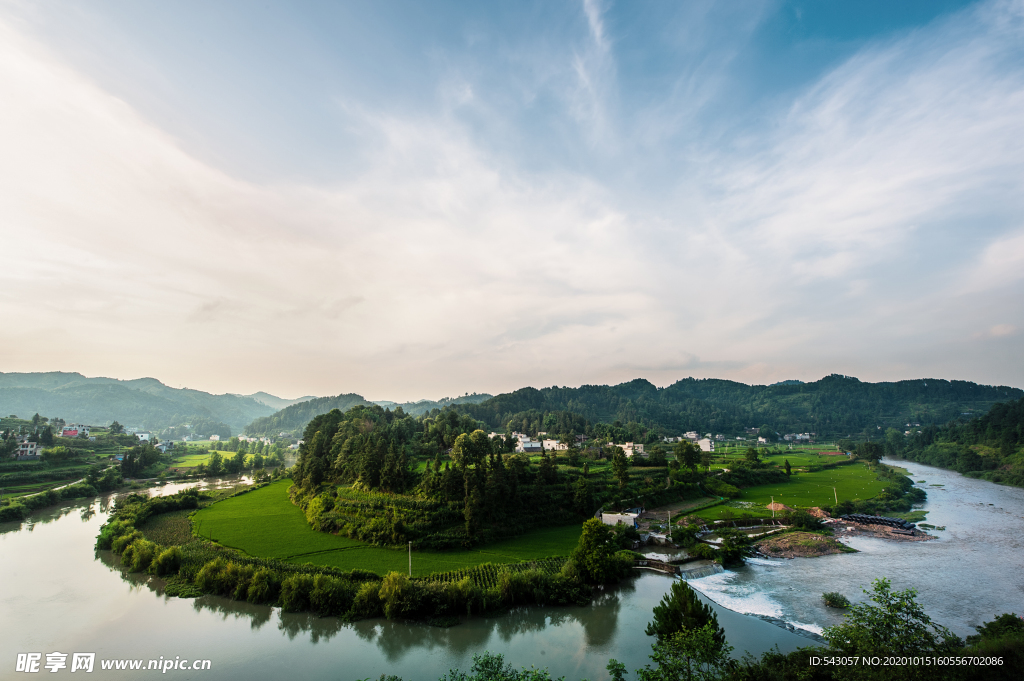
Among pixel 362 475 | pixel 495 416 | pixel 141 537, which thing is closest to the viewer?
pixel 141 537

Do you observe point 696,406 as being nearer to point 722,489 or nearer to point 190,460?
point 722,489

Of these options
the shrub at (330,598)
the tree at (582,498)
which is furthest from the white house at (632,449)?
the shrub at (330,598)

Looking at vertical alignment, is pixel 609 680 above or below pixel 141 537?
below

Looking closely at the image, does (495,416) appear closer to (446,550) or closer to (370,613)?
(446,550)

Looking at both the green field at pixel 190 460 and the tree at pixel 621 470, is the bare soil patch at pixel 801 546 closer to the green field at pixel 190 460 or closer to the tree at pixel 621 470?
the tree at pixel 621 470

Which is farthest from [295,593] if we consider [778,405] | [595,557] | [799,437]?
[778,405]

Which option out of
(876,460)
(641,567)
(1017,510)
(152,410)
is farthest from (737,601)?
(152,410)

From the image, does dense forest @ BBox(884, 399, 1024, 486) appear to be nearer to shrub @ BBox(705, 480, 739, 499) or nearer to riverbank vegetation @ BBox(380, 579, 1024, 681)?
shrub @ BBox(705, 480, 739, 499)
